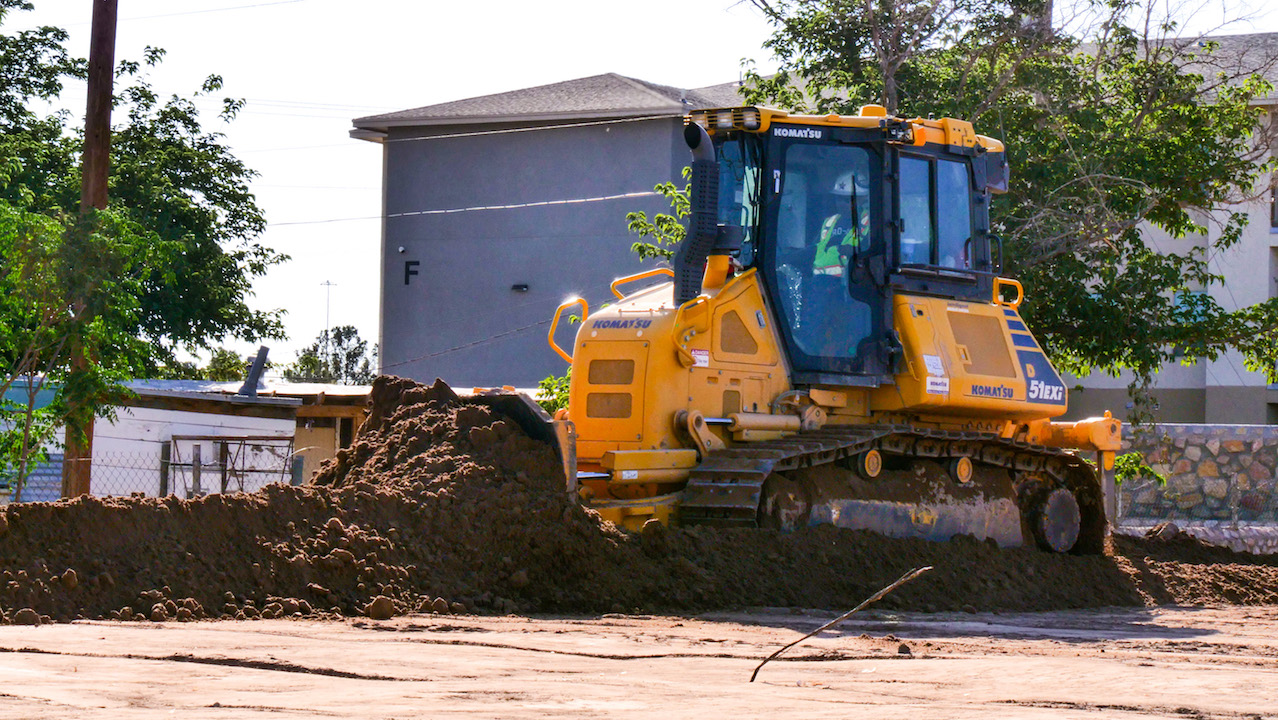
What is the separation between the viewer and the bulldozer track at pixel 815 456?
10.9m

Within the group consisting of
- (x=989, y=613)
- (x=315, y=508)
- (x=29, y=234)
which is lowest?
(x=989, y=613)

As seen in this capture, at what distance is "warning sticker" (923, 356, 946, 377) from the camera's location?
12.4 m

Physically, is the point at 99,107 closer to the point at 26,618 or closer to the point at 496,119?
the point at 26,618

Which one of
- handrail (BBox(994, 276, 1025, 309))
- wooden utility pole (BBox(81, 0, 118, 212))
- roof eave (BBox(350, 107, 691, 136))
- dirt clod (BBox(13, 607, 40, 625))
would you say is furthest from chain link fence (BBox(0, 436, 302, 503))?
dirt clod (BBox(13, 607, 40, 625))

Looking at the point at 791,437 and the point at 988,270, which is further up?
the point at 988,270

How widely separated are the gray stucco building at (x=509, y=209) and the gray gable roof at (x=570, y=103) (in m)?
0.04

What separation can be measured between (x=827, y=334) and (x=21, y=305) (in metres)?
7.95

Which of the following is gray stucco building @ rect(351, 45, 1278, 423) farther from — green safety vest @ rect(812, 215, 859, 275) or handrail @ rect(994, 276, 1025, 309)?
green safety vest @ rect(812, 215, 859, 275)

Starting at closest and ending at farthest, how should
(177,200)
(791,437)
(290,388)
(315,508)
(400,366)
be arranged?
(315,508) → (791,437) → (290,388) → (177,200) → (400,366)

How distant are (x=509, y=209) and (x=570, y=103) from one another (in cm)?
276

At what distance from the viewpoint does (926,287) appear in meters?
12.5

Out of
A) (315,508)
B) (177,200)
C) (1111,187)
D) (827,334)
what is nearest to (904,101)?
(1111,187)

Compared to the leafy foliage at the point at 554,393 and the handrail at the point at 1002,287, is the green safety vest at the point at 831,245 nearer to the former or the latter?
the handrail at the point at 1002,287

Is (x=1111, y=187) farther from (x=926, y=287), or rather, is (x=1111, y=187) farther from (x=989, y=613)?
(x=989, y=613)
